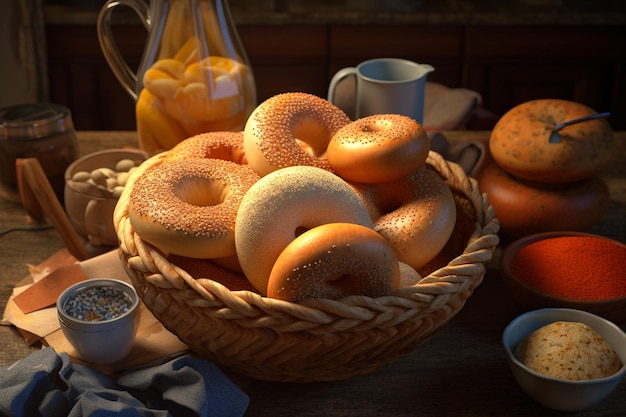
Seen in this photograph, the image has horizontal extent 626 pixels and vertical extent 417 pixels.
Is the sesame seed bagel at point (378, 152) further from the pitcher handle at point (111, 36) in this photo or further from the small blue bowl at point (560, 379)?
the pitcher handle at point (111, 36)

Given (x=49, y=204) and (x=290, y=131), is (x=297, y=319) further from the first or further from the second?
(x=49, y=204)

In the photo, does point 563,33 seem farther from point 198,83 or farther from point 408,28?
point 198,83

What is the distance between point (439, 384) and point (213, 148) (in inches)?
15.4

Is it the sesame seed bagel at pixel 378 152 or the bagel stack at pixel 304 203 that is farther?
the sesame seed bagel at pixel 378 152

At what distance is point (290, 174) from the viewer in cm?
78

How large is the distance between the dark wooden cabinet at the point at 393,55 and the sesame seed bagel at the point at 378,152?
155 centimetres

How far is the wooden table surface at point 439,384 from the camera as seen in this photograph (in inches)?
29.7

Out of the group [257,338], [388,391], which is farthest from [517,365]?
[257,338]

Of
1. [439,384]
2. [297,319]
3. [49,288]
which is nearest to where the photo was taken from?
[297,319]

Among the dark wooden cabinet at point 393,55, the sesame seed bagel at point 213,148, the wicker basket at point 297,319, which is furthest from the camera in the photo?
the dark wooden cabinet at point 393,55

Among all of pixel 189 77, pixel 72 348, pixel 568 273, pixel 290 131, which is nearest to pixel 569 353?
pixel 568 273

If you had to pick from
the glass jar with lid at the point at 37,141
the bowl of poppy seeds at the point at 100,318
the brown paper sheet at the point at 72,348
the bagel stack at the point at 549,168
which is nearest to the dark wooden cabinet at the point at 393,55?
the glass jar with lid at the point at 37,141

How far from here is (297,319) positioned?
2.24 feet

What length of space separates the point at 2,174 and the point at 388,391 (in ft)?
2.18
